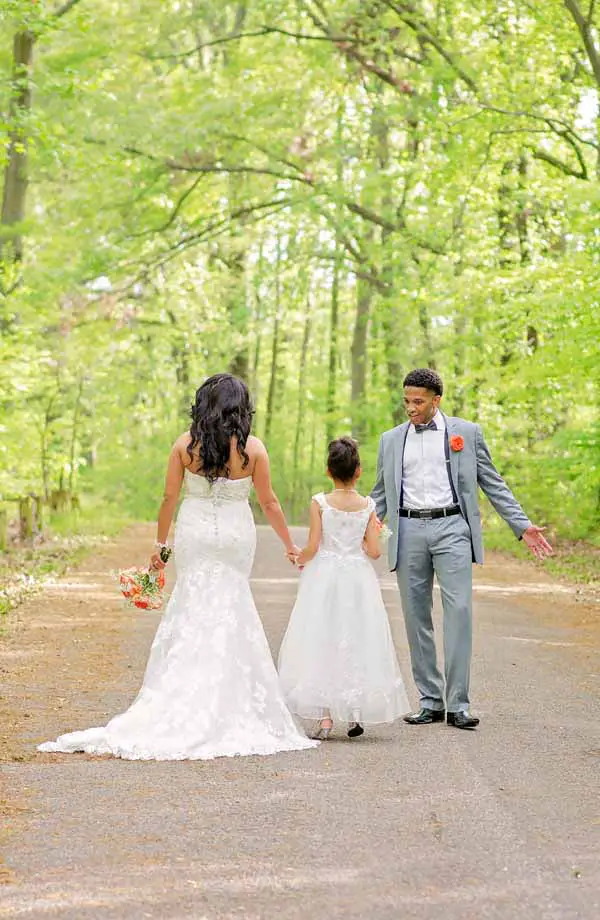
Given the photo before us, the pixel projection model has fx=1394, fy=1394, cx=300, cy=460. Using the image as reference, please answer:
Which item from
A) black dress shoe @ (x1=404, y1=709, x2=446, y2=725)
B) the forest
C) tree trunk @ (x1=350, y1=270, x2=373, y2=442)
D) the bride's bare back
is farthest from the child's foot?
tree trunk @ (x1=350, y1=270, x2=373, y2=442)

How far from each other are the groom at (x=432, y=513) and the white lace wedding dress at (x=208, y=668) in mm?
1062

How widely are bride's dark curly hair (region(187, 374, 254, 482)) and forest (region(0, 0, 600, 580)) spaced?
469 inches

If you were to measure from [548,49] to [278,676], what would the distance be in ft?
69.6

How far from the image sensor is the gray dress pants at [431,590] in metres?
8.68

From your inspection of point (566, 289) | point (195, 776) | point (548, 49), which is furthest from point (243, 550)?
point (548, 49)

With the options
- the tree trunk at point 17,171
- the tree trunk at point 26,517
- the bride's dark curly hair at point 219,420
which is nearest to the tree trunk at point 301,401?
the tree trunk at point 17,171

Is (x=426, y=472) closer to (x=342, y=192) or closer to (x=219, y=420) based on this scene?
(x=219, y=420)

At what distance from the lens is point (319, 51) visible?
1156 inches

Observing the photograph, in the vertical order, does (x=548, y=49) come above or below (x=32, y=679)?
above

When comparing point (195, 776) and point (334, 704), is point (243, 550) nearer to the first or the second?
point (334, 704)

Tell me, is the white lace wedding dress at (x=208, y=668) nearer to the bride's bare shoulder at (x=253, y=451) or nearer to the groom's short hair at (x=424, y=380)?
the bride's bare shoulder at (x=253, y=451)

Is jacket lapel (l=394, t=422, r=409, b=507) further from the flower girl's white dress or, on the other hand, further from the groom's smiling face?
the flower girl's white dress

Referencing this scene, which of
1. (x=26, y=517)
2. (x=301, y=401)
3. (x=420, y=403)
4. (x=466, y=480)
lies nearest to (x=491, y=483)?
(x=466, y=480)

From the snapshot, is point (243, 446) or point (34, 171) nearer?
point (243, 446)
